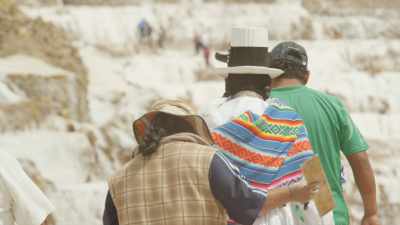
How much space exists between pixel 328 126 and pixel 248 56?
546 mm

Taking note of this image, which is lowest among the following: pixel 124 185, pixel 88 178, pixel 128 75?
pixel 128 75

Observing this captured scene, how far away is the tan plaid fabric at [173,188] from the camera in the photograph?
3.19 meters

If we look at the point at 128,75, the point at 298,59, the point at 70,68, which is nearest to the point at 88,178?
the point at 70,68

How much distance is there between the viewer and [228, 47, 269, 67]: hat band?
3.84m

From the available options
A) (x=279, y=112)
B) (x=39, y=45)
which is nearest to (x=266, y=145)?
(x=279, y=112)

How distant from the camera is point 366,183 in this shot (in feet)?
14.1

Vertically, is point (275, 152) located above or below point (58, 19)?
above

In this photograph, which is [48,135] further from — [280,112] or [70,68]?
[280,112]

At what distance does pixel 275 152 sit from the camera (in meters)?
3.49

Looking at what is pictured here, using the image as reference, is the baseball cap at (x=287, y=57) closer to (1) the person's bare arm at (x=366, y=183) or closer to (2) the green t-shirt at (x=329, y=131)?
(2) the green t-shirt at (x=329, y=131)

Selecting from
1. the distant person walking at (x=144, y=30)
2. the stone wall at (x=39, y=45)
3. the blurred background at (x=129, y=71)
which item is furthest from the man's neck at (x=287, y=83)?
the distant person walking at (x=144, y=30)

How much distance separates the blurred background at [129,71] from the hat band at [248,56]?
4936mm

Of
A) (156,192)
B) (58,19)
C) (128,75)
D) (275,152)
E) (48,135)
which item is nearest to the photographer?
(156,192)

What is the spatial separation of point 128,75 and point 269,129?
2058 cm
